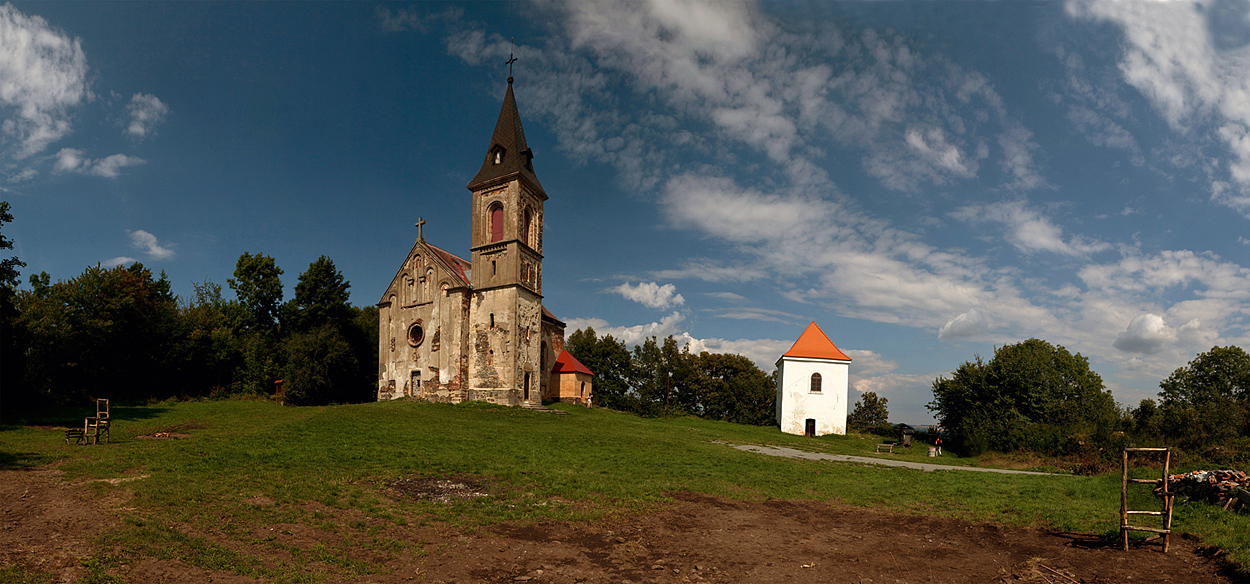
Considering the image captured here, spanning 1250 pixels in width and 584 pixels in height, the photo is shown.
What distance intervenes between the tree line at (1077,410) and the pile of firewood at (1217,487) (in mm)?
7556

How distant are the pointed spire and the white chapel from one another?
77.9 ft

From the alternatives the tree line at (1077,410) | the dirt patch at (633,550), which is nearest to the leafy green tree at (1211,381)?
the tree line at (1077,410)

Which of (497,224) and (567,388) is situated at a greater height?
(497,224)

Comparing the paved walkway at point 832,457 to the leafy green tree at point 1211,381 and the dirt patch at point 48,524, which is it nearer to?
the leafy green tree at point 1211,381

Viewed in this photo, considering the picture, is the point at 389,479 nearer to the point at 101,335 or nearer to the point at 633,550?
the point at 633,550

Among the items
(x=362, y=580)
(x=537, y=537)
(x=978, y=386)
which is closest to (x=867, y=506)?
(x=537, y=537)

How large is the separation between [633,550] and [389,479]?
6979 mm

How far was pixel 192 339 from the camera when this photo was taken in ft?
130

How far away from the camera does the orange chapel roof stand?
4006 cm

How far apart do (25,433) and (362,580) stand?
2037 centimetres

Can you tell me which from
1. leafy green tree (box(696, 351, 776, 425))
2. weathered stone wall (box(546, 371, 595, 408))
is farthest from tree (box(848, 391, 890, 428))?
weathered stone wall (box(546, 371, 595, 408))

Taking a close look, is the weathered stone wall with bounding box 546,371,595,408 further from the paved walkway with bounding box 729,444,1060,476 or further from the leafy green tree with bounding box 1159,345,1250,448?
the leafy green tree with bounding box 1159,345,1250,448

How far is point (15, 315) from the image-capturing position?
2714cm

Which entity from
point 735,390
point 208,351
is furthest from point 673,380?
point 208,351
